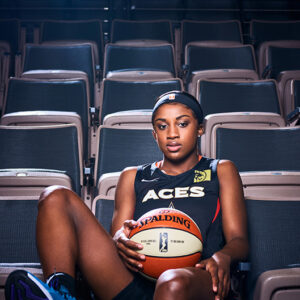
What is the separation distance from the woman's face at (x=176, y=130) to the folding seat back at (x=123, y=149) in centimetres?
35

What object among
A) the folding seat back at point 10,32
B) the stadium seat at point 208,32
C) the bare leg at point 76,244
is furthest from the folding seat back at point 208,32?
the bare leg at point 76,244

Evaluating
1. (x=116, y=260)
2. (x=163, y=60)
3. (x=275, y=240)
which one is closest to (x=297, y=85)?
(x=163, y=60)

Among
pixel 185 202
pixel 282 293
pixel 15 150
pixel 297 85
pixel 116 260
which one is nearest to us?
pixel 282 293

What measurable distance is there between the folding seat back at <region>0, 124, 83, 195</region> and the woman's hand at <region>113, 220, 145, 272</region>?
1.90 ft

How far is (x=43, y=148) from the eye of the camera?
1.42 m

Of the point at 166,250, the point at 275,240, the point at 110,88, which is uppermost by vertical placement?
the point at 110,88

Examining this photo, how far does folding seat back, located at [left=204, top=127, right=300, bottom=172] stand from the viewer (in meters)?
1.37

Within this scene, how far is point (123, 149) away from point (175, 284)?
0.82 m

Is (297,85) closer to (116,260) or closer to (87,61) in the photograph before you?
(87,61)

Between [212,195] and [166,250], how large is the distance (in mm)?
268

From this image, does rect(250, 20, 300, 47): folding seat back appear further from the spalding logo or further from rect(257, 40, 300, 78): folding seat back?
the spalding logo

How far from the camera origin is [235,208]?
938 mm

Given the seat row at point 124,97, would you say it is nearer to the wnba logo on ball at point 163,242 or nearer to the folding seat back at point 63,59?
the folding seat back at point 63,59

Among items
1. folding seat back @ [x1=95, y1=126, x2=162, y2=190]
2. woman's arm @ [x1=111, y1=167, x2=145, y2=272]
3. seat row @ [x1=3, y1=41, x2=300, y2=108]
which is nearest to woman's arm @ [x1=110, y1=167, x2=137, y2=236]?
woman's arm @ [x1=111, y1=167, x2=145, y2=272]
